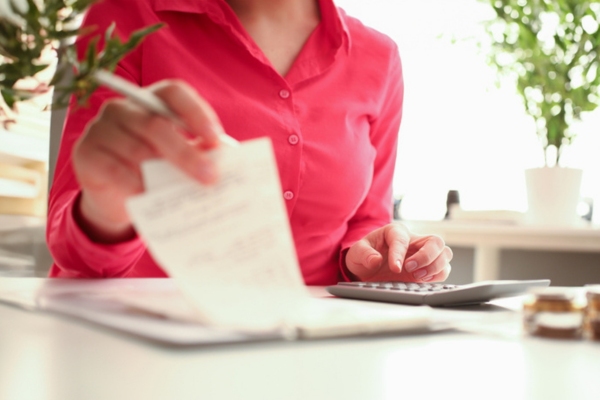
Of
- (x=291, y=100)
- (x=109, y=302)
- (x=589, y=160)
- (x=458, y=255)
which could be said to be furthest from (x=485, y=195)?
(x=109, y=302)

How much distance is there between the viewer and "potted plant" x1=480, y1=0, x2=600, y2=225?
1.87 m

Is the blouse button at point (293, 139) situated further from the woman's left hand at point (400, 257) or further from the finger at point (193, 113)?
the finger at point (193, 113)

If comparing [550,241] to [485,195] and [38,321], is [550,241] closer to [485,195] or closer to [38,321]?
[485,195]

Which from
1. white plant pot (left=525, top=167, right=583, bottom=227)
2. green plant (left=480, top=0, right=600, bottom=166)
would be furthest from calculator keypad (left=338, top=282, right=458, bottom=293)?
green plant (left=480, top=0, right=600, bottom=166)

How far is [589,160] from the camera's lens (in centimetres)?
233

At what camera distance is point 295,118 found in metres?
1.04

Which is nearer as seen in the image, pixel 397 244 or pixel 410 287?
pixel 410 287

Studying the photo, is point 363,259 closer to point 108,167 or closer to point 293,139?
point 293,139

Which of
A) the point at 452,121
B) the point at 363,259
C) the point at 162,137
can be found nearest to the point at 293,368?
the point at 162,137

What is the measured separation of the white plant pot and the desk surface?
152 cm

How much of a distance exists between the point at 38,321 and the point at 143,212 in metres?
0.17

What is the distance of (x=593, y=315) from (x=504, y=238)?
1.46 meters

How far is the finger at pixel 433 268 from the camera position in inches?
31.8

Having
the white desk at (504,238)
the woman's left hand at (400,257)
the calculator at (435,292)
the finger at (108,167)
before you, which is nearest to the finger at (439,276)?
the woman's left hand at (400,257)
